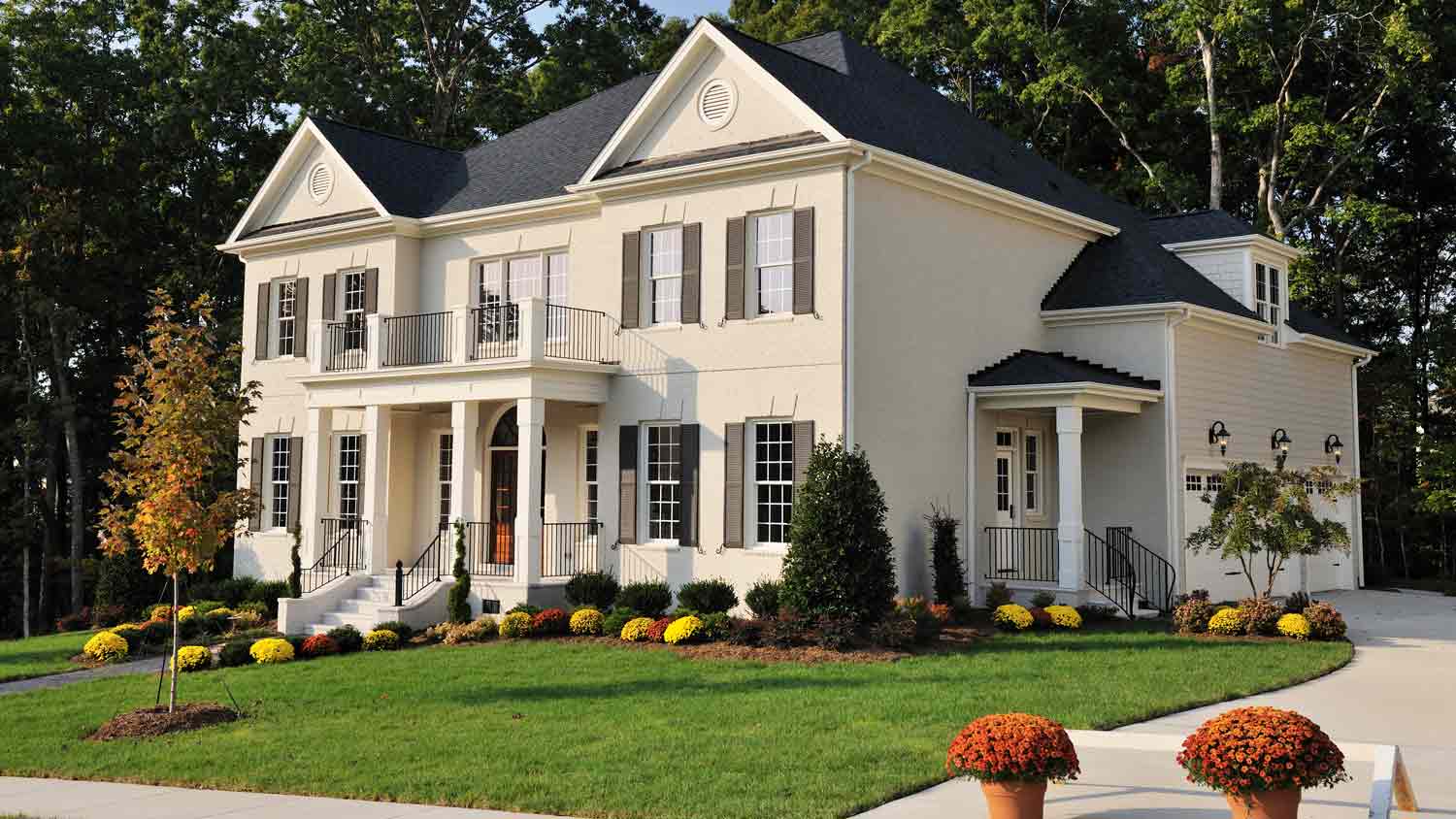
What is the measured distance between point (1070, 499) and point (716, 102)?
27.6 feet

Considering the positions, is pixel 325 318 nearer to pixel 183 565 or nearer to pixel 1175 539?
pixel 183 565

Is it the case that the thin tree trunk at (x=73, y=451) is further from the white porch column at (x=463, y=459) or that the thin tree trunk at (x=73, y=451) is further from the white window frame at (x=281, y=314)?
the white porch column at (x=463, y=459)

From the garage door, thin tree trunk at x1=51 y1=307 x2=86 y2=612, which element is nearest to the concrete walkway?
the garage door

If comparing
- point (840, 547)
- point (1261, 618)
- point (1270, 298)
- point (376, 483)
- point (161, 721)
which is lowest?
point (161, 721)

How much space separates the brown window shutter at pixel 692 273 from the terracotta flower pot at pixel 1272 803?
14.9 metres

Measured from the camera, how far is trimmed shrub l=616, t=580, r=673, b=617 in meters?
20.8

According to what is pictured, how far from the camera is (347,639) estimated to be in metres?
19.8

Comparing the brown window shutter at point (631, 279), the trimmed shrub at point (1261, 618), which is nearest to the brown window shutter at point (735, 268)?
the brown window shutter at point (631, 279)

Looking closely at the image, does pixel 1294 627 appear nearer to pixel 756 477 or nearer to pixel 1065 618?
pixel 1065 618

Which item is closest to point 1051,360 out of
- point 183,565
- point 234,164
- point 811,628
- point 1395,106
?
point 811,628

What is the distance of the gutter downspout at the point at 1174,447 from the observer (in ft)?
72.7

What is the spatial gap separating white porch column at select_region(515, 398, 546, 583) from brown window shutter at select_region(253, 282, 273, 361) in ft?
29.3

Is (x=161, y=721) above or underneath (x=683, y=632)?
underneath

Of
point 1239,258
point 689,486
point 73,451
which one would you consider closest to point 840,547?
point 689,486
